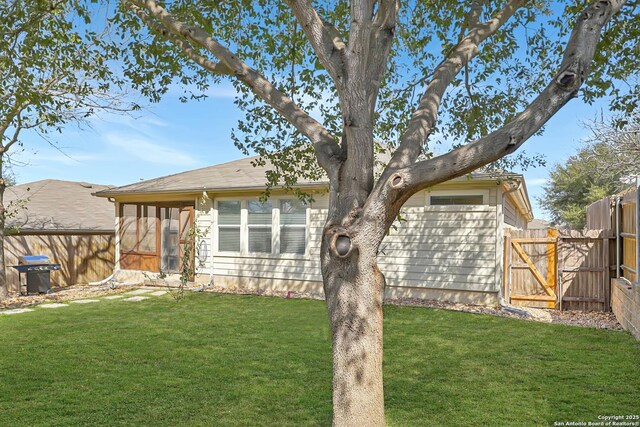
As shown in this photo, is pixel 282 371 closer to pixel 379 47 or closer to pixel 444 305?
pixel 379 47

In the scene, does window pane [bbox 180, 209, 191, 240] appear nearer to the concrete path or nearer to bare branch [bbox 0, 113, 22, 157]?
the concrete path

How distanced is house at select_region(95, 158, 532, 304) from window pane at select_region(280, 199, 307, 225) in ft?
0.09

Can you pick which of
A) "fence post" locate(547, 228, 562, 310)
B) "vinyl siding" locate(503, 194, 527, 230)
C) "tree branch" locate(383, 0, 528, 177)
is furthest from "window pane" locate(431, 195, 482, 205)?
"tree branch" locate(383, 0, 528, 177)

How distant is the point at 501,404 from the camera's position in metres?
4.32

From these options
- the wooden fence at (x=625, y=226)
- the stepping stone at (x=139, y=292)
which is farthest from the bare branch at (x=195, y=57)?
the stepping stone at (x=139, y=292)

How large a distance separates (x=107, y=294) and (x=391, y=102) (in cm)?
987

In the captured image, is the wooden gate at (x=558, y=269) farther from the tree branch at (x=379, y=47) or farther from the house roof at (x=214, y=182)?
the tree branch at (x=379, y=47)

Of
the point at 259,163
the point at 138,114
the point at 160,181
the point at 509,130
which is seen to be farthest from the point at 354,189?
the point at 160,181

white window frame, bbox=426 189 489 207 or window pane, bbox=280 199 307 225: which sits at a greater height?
white window frame, bbox=426 189 489 207

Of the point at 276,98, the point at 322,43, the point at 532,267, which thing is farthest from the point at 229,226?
the point at 322,43

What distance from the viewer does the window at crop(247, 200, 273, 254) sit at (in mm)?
12625

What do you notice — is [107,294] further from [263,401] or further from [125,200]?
[263,401]

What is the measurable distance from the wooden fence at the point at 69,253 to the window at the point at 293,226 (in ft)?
25.3

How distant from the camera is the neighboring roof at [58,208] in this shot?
51.5 feet
